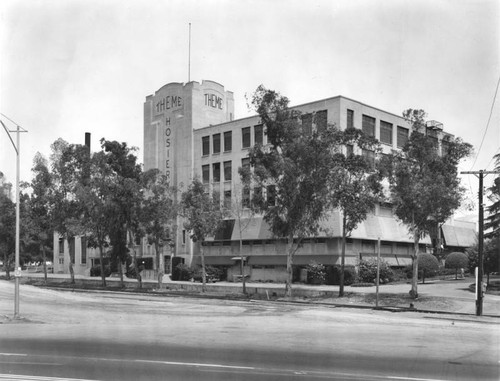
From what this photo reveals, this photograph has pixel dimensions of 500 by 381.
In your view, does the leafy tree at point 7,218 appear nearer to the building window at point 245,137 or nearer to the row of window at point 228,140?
the row of window at point 228,140

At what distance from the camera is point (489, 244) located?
143 feet

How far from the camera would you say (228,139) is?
2408 inches

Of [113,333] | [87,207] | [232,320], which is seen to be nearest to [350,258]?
[87,207]

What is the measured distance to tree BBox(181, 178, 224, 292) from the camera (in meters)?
41.8

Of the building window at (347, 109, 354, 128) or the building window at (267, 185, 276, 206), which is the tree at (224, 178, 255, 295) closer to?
the building window at (267, 185, 276, 206)

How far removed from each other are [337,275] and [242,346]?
33.0 metres

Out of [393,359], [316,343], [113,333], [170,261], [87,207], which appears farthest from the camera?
[170,261]

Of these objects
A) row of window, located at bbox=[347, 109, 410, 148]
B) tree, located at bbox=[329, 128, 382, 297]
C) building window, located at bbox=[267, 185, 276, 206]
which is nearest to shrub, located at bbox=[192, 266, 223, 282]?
row of window, located at bbox=[347, 109, 410, 148]

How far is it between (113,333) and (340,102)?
36655 millimetres

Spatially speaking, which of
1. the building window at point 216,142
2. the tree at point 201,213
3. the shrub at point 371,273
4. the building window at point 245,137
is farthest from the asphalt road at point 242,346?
the building window at point 216,142

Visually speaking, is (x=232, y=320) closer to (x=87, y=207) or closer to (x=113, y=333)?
(x=113, y=333)

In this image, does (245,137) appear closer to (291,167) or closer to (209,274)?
(209,274)

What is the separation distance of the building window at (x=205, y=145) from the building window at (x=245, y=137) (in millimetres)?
5509

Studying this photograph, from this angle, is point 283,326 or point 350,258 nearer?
point 283,326
